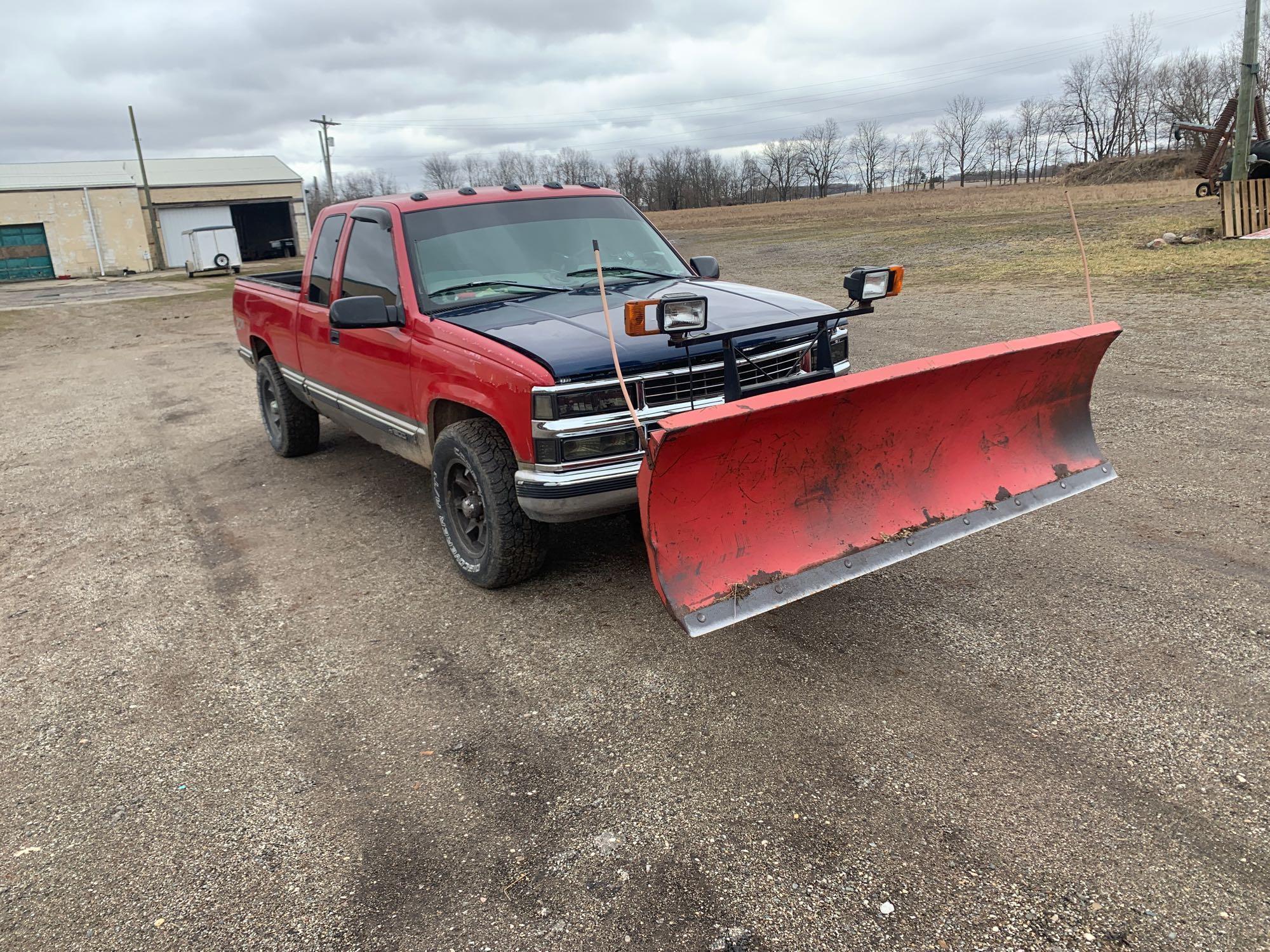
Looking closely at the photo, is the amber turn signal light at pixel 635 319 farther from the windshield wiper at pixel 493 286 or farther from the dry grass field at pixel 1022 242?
the dry grass field at pixel 1022 242

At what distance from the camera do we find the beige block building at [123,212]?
44.3m

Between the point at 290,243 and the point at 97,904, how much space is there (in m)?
52.0

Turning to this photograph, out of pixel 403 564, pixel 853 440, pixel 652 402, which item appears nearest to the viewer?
pixel 853 440

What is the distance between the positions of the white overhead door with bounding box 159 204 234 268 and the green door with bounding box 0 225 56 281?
5268 mm

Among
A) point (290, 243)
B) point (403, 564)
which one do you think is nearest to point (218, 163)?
point (290, 243)

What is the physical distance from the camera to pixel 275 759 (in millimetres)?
3344

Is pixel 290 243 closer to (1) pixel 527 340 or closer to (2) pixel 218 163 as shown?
(2) pixel 218 163

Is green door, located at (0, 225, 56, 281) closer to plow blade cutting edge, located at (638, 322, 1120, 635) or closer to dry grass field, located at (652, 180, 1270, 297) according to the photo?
dry grass field, located at (652, 180, 1270, 297)

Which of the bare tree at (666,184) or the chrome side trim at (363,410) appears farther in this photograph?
the bare tree at (666,184)

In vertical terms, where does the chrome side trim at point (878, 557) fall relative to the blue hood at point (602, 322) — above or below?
below

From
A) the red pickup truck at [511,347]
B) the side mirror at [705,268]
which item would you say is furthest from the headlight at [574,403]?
the side mirror at [705,268]

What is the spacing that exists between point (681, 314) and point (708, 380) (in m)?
0.63

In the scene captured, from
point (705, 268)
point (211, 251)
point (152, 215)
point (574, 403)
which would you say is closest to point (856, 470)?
point (574, 403)

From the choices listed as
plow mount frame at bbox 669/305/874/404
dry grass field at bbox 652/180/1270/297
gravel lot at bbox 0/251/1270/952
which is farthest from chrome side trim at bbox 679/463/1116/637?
dry grass field at bbox 652/180/1270/297
